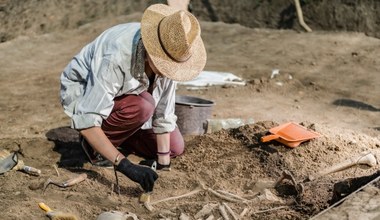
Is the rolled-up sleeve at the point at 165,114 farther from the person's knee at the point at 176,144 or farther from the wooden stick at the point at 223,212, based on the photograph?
the wooden stick at the point at 223,212

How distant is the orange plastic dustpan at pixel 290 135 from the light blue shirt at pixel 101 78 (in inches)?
35.0

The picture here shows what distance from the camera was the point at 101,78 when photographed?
412 cm

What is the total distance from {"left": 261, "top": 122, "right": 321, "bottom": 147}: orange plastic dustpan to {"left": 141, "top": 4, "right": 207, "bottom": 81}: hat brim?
2.90 ft

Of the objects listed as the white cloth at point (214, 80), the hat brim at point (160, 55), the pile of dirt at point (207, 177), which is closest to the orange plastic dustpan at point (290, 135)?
the pile of dirt at point (207, 177)

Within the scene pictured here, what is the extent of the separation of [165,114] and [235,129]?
0.71 meters

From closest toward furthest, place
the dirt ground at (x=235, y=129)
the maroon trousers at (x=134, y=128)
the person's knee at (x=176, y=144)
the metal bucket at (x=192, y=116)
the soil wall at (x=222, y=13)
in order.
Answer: the dirt ground at (x=235, y=129), the maroon trousers at (x=134, y=128), the person's knee at (x=176, y=144), the metal bucket at (x=192, y=116), the soil wall at (x=222, y=13)

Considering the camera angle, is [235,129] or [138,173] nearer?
[138,173]

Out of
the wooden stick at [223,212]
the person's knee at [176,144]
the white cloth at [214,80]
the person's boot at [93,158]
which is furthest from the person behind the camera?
the white cloth at [214,80]

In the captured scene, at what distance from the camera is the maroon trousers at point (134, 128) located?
4.51 meters

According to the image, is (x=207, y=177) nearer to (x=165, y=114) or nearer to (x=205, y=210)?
(x=165, y=114)

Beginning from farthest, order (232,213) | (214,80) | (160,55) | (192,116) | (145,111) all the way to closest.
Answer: (214,80), (192,116), (145,111), (160,55), (232,213)

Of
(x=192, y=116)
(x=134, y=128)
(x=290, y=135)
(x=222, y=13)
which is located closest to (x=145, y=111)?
(x=134, y=128)

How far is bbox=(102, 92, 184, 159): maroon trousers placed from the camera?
451 centimetres

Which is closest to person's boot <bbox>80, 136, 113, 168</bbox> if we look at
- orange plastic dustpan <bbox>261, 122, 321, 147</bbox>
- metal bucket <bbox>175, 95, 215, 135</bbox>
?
metal bucket <bbox>175, 95, 215, 135</bbox>
